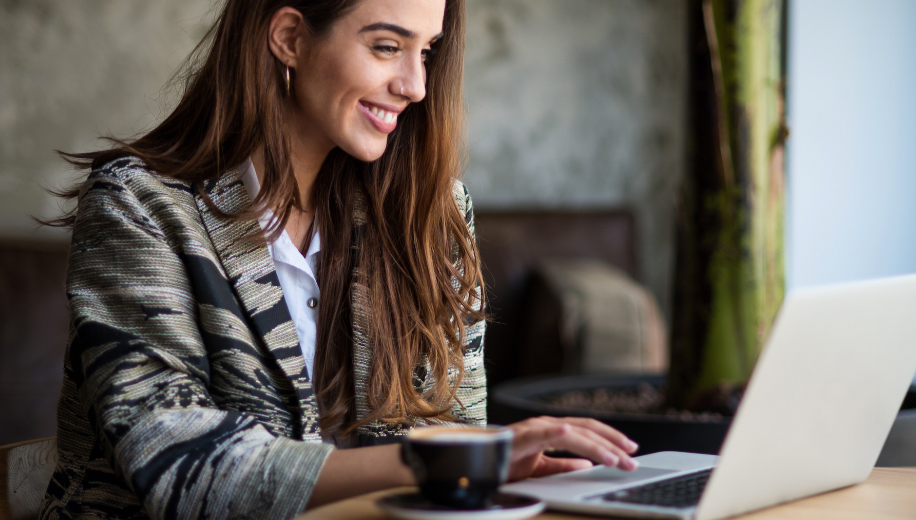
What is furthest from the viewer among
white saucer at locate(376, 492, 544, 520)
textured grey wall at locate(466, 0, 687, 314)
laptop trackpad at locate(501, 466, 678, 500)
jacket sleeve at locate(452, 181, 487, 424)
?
textured grey wall at locate(466, 0, 687, 314)

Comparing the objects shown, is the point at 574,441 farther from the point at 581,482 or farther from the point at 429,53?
the point at 429,53

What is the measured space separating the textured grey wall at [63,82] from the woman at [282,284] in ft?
3.98

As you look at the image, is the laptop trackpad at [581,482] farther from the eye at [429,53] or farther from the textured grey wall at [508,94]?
the textured grey wall at [508,94]

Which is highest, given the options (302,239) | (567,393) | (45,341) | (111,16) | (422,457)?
(111,16)

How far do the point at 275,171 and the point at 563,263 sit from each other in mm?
2115

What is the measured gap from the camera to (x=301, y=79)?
1.14 meters

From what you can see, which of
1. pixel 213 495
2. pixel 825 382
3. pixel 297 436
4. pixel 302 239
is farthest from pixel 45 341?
pixel 825 382

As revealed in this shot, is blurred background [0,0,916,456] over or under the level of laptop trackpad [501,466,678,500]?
over

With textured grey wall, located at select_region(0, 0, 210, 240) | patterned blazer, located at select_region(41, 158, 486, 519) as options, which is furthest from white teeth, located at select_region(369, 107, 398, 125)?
textured grey wall, located at select_region(0, 0, 210, 240)

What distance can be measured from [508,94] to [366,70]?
7.84ft

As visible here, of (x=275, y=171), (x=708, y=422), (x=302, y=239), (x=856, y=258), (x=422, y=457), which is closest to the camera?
(x=422, y=457)

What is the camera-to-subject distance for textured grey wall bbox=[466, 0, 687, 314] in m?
3.38

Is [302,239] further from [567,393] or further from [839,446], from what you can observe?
[567,393]

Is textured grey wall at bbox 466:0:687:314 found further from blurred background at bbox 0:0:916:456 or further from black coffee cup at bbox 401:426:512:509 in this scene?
black coffee cup at bbox 401:426:512:509
